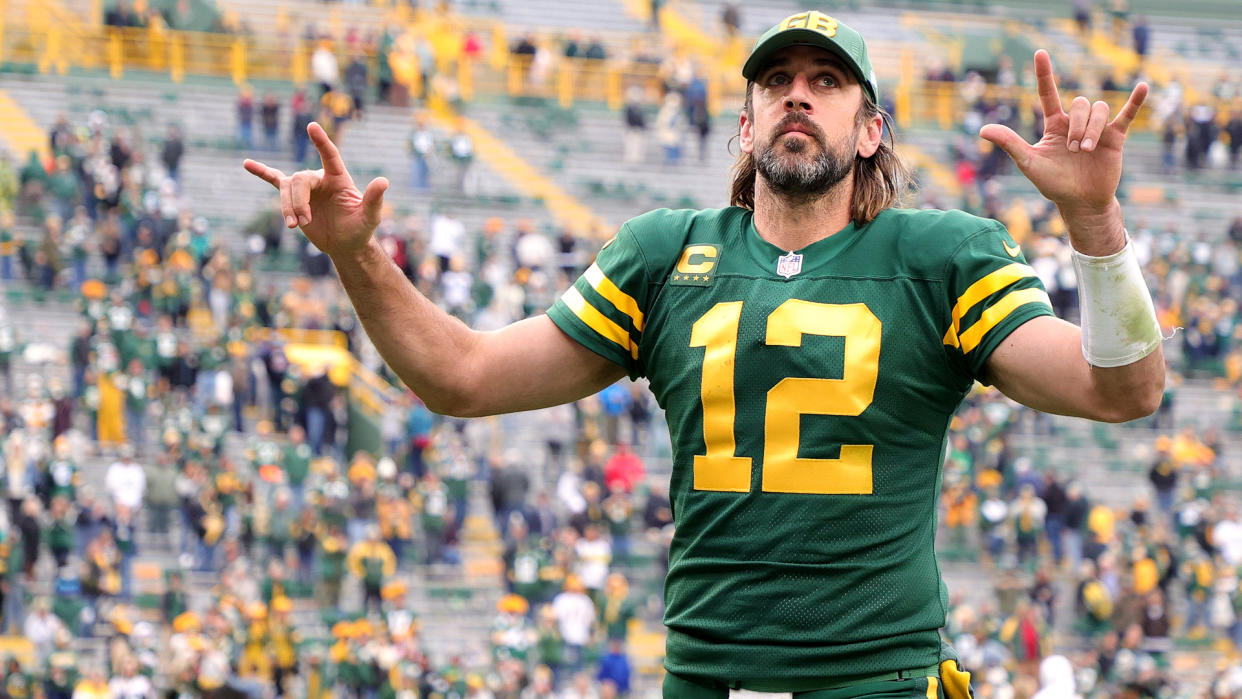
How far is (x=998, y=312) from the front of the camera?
329 centimetres

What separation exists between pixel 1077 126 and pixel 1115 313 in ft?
1.03

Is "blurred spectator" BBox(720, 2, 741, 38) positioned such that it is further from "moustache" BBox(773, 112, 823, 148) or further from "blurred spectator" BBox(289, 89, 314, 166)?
"moustache" BBox(773, 112, 823, 148)

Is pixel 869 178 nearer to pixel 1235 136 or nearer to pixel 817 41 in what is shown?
pixel 817 41

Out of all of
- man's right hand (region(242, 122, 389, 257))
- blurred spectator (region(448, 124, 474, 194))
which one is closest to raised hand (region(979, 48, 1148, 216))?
man's right hand (region(242, 122, 389, 257))

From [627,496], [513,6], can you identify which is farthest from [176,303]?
[513,6]

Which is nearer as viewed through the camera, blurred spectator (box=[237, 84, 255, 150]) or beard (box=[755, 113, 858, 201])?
beard (box=[755, 113, 858, 201])

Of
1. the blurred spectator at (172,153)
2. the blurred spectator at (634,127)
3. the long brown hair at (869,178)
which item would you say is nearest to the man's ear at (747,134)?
the long brown hair at (869,178)

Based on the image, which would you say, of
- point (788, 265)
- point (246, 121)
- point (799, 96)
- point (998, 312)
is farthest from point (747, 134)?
point (246, 121)

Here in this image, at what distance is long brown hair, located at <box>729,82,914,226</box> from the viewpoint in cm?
355

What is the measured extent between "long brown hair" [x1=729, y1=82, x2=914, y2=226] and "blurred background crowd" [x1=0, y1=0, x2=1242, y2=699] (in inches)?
307

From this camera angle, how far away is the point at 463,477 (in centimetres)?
1773

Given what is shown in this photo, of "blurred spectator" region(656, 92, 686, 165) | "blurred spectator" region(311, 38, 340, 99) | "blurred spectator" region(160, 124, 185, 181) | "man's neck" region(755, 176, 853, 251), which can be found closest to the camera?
"man's neck" region(755, 176, 853, 251)

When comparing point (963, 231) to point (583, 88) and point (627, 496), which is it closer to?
point (627, 496)

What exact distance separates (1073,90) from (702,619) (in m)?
26.7
